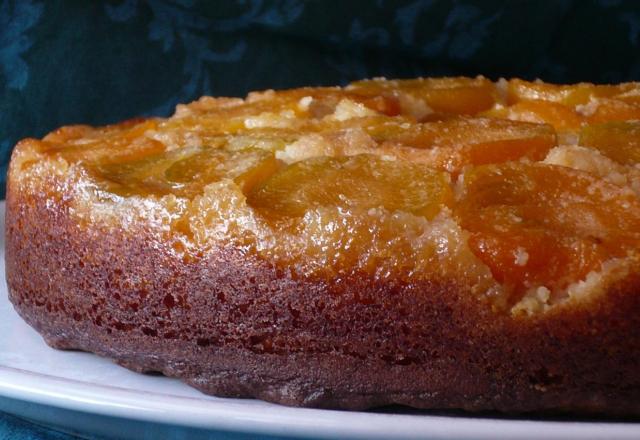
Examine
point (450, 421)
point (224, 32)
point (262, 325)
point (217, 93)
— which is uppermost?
point (450, 421)

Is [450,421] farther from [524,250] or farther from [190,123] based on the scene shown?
[190,123]

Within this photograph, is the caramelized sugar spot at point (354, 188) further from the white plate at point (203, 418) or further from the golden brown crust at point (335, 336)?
the white plate at point (203, 418)

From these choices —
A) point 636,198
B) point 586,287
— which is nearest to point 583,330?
point 586,287

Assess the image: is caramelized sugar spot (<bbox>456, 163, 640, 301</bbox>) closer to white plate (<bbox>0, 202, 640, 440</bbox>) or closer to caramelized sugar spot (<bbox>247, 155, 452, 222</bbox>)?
caramelized sugar spot (<bbox>247, 155, 452, 222</bbox>)

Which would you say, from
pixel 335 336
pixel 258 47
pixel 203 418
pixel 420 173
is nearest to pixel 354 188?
pixel 420 173

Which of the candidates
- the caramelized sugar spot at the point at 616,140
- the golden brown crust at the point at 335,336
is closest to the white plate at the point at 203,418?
the golden brown crust at the point at 335,336

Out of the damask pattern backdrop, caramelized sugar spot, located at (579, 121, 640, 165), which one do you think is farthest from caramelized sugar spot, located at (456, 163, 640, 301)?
the damask pattern backdrop

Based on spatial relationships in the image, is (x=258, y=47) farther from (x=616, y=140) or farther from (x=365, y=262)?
(x=365, y=262)
